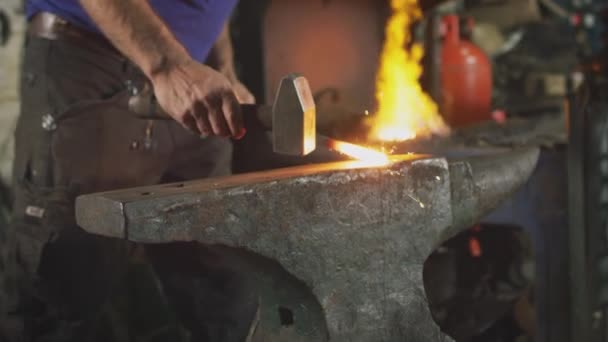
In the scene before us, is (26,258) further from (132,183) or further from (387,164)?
(387,164)

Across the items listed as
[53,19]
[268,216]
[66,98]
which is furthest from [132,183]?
[268,216]

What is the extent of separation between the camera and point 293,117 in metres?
1.40

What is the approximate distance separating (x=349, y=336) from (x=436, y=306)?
1606 millimetres

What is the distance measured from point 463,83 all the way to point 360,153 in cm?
208

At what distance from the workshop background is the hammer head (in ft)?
0.85

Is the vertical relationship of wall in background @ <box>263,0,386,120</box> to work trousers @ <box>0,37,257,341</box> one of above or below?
above

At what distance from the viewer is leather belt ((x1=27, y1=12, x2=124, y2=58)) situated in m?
1.87

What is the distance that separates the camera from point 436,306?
2941mm

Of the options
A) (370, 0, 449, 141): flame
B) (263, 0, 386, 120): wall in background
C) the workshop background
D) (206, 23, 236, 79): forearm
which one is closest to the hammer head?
the workshop background

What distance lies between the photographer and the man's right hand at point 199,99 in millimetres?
1491

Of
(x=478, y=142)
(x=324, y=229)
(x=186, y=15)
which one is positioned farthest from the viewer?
(x=478, y=142)

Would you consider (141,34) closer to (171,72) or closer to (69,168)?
(171,72)

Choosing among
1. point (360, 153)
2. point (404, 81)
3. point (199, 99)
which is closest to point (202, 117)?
point (199, 99)

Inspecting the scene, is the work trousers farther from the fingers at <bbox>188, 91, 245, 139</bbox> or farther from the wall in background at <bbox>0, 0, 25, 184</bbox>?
the wall in background at <bbox>0, 0, 25, 184</bbox>
